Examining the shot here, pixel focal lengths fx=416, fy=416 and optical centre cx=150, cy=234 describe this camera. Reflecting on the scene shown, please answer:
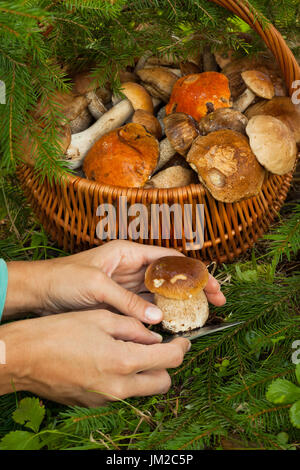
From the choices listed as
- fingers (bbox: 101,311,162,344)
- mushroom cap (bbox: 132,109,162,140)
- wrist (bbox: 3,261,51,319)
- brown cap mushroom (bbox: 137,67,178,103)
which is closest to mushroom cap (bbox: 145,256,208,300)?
fingers (bbox: 101,311,162,344)

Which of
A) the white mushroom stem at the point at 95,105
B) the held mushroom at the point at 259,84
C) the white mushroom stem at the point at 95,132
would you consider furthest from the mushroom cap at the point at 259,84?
the white mushroom stem at the point at 95,105

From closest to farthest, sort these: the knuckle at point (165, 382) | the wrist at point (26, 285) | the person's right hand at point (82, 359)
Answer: the person's right hand at point (82, 359), the knuckle at point (165, 382), the wrist at point (26, 285)

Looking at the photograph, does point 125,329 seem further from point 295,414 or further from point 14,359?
point 295,414

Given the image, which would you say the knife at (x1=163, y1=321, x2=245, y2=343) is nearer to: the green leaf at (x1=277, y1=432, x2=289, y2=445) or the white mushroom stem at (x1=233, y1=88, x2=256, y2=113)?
the green leaf at (x1=277, y1=432, x2=289, y2=445)

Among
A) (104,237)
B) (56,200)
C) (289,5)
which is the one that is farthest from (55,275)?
(289,5)

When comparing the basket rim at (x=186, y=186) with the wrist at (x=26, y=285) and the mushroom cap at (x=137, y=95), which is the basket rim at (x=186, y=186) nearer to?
the wrist at (x=26, y=285)
